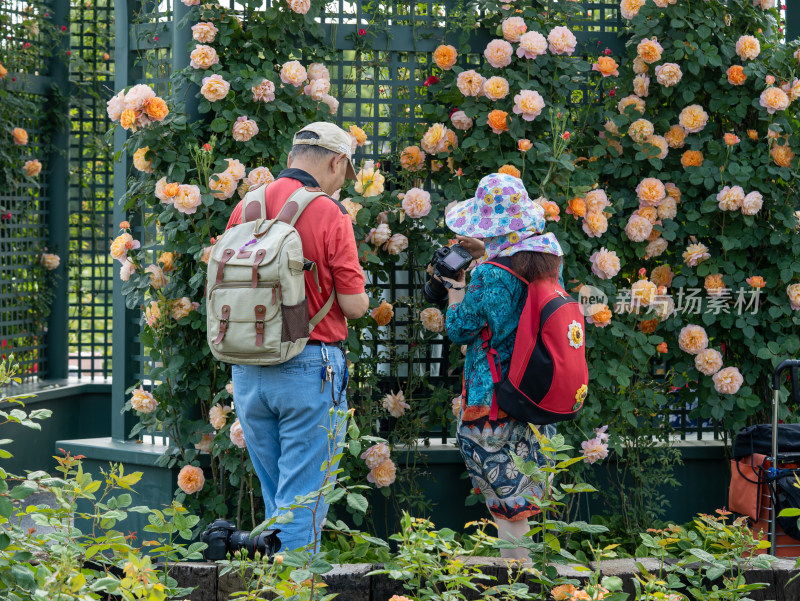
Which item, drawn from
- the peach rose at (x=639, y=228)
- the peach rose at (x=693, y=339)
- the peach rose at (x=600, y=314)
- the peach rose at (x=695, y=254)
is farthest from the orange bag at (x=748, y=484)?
the peach rose at (x=639, y=228)

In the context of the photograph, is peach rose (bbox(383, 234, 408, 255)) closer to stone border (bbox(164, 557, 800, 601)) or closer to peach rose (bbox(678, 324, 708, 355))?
peach rose (bbox(678, 324, 708, 355))

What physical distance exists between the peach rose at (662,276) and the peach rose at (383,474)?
5.25 ft

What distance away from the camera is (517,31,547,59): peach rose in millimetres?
4113

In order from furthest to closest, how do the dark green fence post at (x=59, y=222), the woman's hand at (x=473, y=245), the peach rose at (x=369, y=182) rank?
the dark green fence post at (x=59, y=222), the peach rose at (x=369, y=182), the woman's hand at (x=473, y=245)

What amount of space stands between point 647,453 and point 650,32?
80.8 inches

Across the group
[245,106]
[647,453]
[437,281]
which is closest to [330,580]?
[437,281]

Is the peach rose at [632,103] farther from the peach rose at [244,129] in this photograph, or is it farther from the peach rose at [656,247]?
the peach rose at [244,129]

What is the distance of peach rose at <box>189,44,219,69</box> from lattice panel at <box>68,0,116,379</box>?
2.87 m

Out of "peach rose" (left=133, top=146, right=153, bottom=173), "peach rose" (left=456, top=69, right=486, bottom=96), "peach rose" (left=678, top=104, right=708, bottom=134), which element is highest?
"peach rose" (left=456, top=69, right=486, bottom=96)

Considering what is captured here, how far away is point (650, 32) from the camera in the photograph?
4.38m

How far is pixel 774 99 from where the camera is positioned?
4262mm

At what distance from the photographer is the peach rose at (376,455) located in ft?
13.1

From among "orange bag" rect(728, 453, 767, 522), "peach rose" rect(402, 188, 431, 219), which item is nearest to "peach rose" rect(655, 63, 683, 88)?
"peach rose" rect(402, 188, 431, 219)

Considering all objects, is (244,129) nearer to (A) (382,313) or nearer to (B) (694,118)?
(A) (382,313)
